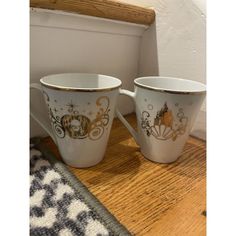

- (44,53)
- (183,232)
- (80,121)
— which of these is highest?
(44,53)

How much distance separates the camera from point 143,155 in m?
0.47

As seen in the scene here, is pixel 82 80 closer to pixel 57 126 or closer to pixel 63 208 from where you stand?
pixel 57 126

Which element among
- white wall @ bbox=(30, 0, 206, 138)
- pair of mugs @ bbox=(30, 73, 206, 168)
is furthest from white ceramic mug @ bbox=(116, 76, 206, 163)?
white wall @ bbox=(30, 0, 206, 138)

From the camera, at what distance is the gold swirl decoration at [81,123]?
37 centimetres

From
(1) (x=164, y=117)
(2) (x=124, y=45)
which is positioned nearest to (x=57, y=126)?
(1) (x=164, y=117)

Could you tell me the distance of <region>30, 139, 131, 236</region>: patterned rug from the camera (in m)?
0.28

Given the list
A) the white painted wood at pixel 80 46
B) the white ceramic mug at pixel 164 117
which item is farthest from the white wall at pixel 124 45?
the white ceramic mug at pixel 164 117

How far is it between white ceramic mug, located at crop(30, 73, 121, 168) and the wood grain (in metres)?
0.12
